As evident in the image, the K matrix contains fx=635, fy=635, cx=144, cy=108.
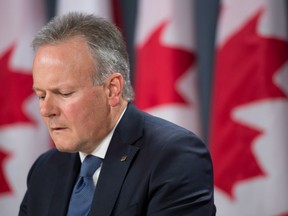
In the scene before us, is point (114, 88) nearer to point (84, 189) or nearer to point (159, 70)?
point (84, 189)

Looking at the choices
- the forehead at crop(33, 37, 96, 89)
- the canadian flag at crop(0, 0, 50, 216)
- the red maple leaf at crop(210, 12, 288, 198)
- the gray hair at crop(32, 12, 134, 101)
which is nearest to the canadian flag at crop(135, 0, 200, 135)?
the red maple leaf at crop(210, 12, 288, 198)

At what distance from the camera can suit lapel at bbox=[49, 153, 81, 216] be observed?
1.96 m

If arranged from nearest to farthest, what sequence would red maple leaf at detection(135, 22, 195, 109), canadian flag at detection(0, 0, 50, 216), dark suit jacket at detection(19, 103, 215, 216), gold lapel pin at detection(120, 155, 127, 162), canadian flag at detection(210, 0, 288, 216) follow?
dark suit jacket at detection(19, 103, 215, 216) < gold lapel pin at detection(120, 155, 127, 162) < canadian flag at detection(210, 0, 288, 216) < red maple leaf at detection(135, 22, 195, 109) < canadian flag at detection(0, 0, 50, 216)

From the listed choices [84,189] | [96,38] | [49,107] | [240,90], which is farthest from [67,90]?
[240,90]

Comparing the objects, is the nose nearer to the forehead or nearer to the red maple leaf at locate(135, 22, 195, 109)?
the forehead

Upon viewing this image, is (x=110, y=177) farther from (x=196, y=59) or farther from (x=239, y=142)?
(x=196, y=59)

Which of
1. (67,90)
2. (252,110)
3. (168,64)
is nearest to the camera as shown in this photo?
(67,90)

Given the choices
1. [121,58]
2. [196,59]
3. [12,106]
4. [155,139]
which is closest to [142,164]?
[155,139]

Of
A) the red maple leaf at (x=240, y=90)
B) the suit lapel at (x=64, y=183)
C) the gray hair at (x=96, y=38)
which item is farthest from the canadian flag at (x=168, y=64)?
the gray hair at (x=96, y=38)

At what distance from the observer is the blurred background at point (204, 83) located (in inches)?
113

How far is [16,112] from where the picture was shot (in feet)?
11.1

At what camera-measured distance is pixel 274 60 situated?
9.37ft

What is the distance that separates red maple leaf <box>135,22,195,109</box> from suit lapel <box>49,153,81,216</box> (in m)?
1.08

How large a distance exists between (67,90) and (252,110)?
4.36ft
